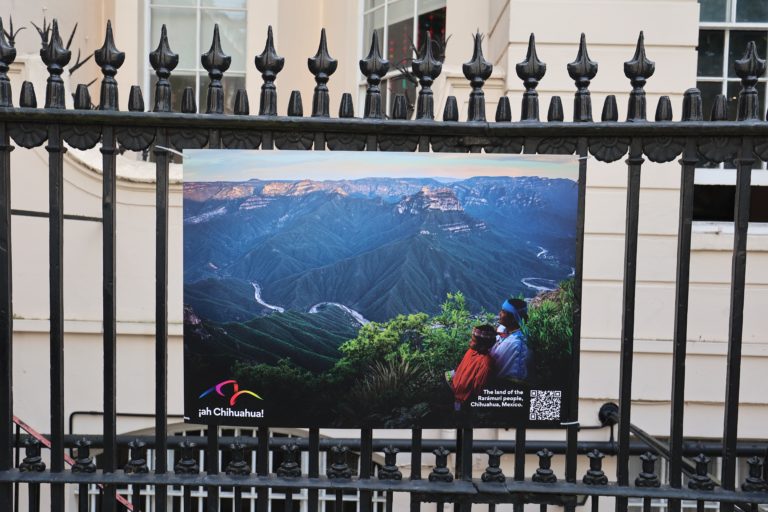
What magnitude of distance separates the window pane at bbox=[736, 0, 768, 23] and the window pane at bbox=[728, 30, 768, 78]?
0.35ft

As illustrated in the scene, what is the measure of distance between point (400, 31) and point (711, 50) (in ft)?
9.88

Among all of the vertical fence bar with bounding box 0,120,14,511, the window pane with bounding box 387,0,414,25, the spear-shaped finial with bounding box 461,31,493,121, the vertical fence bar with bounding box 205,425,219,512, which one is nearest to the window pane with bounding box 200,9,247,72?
the window pane with bounding box 387,0,414,25

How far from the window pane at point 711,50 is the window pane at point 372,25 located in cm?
310

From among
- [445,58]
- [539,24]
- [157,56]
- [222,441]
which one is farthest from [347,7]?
[157,56]

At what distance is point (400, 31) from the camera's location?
25.8 ft

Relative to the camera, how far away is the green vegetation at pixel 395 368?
315 centimetres

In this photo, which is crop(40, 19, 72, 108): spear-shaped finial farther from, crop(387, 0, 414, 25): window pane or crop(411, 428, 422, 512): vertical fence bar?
Answer: crop(387, 0, 414, 25): window pane

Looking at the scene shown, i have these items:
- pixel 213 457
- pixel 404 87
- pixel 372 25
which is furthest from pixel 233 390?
pixel 372 25

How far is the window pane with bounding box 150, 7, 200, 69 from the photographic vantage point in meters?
7.97

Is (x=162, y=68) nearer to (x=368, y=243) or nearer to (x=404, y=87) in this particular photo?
(x=368, y=243)

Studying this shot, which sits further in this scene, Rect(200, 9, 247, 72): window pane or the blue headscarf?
Rect(200, 9, 247, 72): window pane

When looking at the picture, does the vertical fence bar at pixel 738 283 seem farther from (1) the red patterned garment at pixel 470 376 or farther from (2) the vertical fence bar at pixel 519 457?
(1) the red patterned garment at pixel 470 376

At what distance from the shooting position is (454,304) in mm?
3154

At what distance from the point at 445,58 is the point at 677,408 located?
4.58 metres
